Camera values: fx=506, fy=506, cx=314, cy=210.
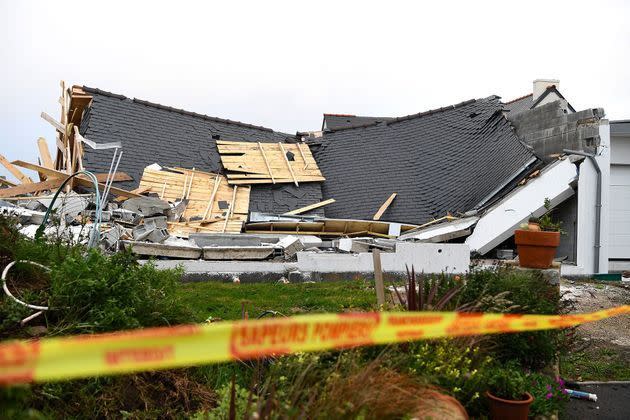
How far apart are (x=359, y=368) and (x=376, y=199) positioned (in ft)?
43.7

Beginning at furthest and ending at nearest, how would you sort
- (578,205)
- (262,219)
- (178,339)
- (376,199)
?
(376,199), (262,219), (578,205), (178,339)

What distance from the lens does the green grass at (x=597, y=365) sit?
5735mm

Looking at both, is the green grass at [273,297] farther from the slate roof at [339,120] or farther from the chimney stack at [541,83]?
the slate roof at [339,120]

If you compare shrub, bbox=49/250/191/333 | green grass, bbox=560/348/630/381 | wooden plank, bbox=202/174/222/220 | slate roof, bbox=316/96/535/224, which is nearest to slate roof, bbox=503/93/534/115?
slate roof, bbox=316/96/535/224

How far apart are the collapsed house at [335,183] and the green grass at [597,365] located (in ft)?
16.7

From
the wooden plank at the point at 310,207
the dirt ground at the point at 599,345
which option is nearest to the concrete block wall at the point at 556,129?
the dirt ground at the point at 599,345

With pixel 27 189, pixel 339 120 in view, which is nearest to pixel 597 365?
pixel 27 189

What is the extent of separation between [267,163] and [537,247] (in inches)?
481

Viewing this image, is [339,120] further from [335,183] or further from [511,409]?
[511,409]

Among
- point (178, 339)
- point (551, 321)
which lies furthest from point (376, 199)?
point (178, 339)

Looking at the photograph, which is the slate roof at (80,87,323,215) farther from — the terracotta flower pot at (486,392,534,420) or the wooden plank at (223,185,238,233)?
the terracotta flower pot at (486,392,534,420)

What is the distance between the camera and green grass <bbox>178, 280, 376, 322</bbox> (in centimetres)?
737

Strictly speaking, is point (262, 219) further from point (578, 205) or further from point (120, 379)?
point (120, 379)

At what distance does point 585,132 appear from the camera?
1377cm
